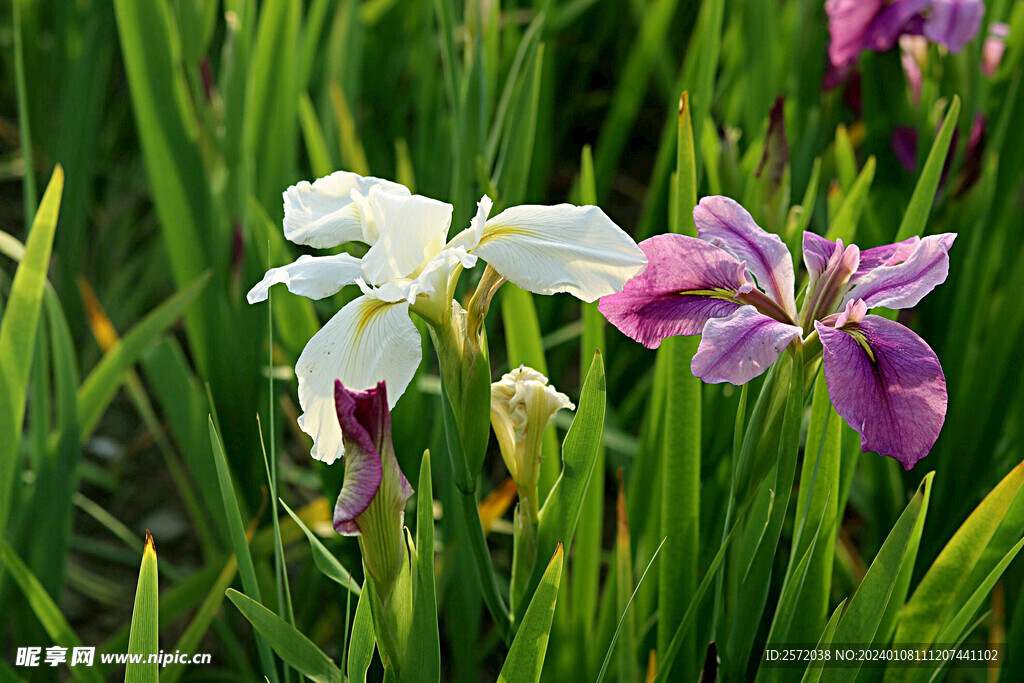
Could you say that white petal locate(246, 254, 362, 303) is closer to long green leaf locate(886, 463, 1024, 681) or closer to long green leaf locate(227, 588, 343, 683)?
long green leaf locate(227, 588, 343, 683)

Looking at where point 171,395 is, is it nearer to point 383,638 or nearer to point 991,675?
point 383,638

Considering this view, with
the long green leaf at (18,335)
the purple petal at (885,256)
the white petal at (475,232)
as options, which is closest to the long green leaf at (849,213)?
the purple petal at (885,256)

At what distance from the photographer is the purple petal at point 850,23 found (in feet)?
3.32

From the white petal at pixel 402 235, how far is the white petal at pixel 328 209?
0.04 meters

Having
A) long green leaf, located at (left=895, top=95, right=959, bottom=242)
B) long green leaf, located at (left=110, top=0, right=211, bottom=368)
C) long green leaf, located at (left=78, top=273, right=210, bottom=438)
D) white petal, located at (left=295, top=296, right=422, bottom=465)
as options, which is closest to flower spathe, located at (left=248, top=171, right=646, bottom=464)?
white petal, located at (left=295, top=296, right=422, bottom=465)

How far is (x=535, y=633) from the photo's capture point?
1.52 feet

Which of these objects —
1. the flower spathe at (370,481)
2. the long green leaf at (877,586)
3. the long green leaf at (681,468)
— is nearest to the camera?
the flower spathe at (370,481)

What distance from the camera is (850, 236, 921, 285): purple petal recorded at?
0.50m

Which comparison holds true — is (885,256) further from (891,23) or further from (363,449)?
(891,23)

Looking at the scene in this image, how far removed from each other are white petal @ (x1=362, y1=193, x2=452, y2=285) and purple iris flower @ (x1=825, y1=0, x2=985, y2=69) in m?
0.79

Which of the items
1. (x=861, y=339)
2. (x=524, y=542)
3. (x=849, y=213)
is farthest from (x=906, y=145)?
(x=524, y=542)

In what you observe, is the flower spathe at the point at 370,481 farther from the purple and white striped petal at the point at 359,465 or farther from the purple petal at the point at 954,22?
the purple petal at the point at 954,22

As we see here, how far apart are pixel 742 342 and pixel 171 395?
27.2 inches

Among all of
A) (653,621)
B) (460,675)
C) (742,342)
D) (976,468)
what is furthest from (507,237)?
(976,468)
